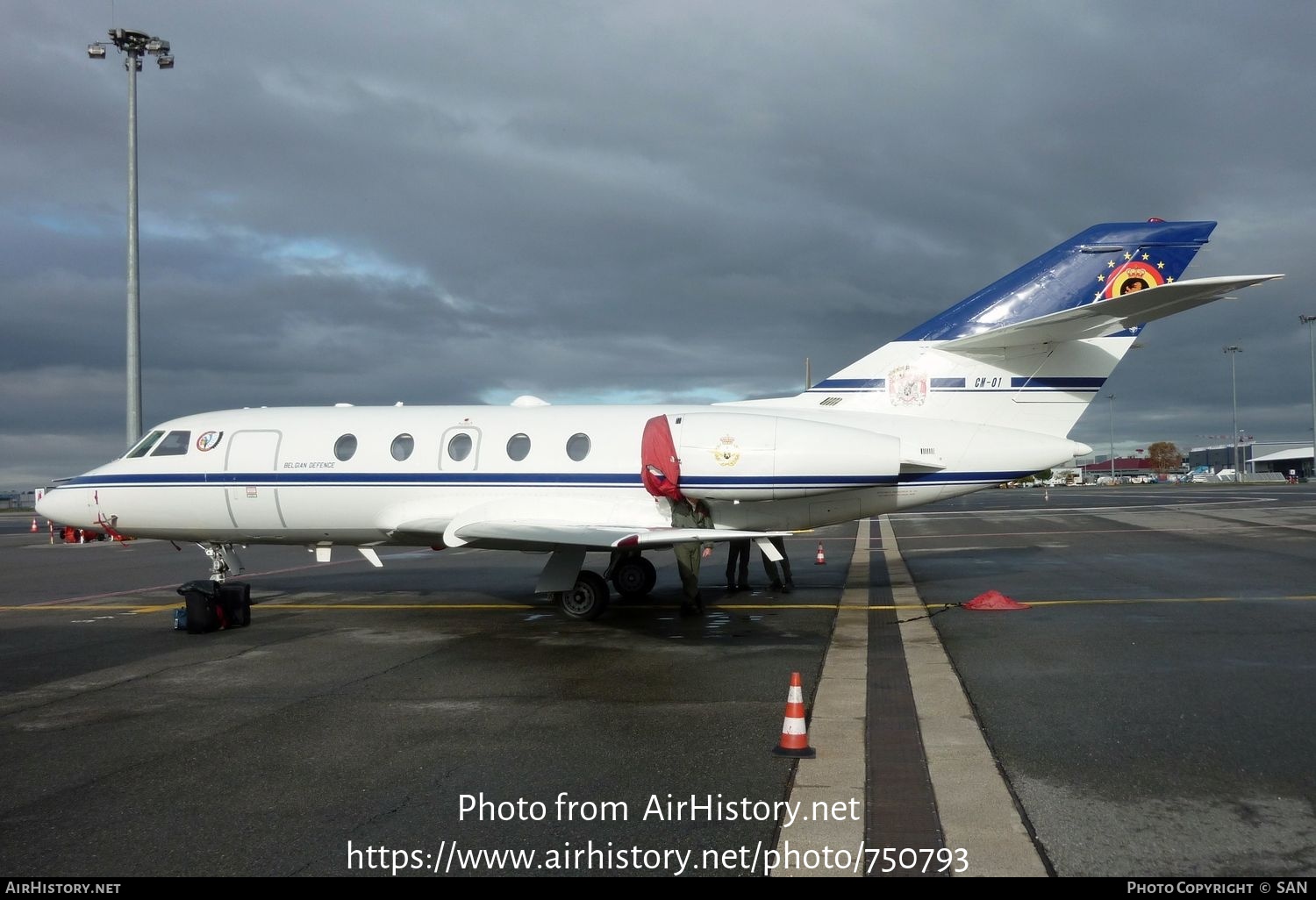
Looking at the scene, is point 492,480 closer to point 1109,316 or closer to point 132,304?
point 1109,316

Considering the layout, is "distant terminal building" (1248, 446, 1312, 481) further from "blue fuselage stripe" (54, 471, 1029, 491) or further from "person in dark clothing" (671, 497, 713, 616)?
"person in dark clothing" (671, 497, 713, 616)

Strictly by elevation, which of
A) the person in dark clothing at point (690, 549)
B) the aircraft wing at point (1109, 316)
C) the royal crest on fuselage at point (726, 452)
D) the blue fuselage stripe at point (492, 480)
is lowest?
the person in dark clothing at point (690, 549)

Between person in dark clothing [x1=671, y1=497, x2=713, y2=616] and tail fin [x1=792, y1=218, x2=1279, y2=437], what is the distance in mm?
2639

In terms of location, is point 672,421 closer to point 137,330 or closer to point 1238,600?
point 1238,600

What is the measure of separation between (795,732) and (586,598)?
22.5ft

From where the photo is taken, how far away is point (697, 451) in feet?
40.0

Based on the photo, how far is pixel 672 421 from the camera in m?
12.5

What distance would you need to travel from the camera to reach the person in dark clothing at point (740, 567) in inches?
617

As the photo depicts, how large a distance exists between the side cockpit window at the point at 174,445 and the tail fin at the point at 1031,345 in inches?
404

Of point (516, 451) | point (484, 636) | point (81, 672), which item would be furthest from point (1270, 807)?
point (81, 672)

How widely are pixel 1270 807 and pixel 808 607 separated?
8.46 meters

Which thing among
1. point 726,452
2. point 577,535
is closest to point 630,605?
point 577,535

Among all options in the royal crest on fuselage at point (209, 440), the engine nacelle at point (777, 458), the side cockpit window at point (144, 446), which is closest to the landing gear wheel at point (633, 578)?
the engine nacelle at point (777, 458)

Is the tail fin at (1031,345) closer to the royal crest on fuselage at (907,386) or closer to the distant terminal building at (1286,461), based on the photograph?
the royal crest on fuselage at (907,386)
